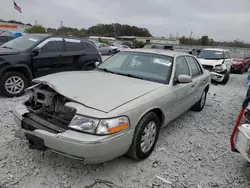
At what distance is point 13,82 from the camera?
547 centimetres

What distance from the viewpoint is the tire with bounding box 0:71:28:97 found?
17.4 ft

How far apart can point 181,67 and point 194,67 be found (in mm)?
895

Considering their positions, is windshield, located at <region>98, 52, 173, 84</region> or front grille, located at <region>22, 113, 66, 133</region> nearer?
front grille, located at <region>22, 113, 66, 133</region>

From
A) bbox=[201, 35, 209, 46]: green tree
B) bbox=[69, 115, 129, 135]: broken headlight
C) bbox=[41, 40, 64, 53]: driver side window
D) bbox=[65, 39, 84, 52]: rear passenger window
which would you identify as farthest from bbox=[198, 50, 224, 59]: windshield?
bbox=[201, 35, 209, 46]: green tree

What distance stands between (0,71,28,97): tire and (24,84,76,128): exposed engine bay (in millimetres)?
2583

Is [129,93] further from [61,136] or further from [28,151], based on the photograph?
[28,151]

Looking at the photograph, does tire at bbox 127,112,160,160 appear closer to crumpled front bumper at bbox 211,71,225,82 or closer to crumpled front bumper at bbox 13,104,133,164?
crumpled front bumper at bbox 13,104,133,164

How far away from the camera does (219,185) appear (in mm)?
2787

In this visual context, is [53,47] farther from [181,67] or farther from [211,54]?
[211,54]

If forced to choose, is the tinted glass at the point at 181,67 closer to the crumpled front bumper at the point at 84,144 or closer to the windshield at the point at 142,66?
the windshield at the point at 142,66

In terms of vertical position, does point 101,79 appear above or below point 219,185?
above

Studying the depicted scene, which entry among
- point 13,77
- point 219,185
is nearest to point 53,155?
point 219,185

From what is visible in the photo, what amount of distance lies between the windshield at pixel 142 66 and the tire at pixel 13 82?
2.55 metres

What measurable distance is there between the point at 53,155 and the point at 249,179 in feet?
8.95
